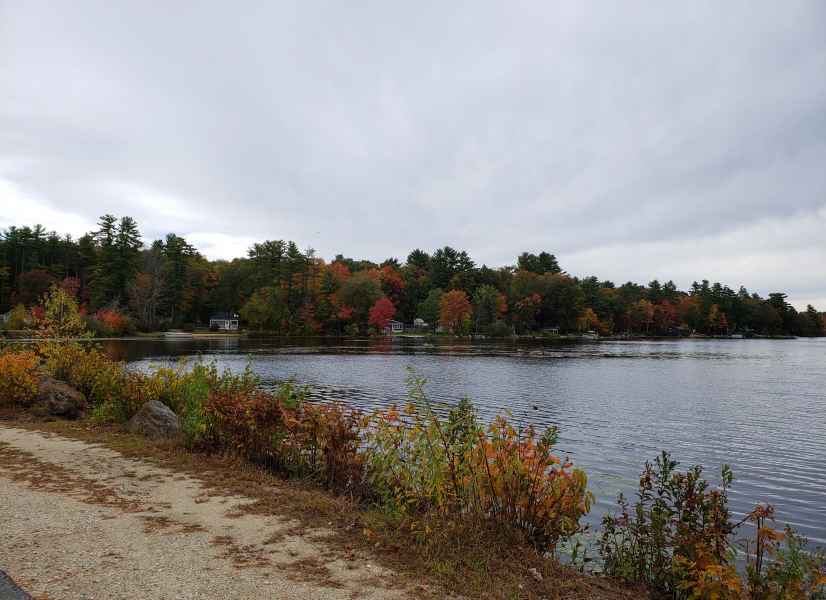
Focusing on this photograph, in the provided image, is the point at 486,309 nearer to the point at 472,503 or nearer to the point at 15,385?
the point at 15,385

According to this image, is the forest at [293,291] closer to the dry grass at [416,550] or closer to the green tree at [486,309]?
the green tree at [486,309]

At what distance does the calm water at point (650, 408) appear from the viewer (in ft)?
37.5

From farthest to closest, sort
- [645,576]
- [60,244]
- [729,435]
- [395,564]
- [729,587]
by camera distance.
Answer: [60,244] → [729,435] → [645,576] → [395,564] → [729,587]

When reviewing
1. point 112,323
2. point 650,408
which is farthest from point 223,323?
point 650,408

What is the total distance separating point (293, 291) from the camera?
98.9 meters

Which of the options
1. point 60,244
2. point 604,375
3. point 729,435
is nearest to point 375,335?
point 60,244

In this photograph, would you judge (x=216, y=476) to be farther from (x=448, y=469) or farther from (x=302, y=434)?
(x=448, y=469)

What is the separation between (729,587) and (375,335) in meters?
95.0

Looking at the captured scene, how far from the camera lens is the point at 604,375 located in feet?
113

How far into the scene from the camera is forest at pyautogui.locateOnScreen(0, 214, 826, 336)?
85.5 meters

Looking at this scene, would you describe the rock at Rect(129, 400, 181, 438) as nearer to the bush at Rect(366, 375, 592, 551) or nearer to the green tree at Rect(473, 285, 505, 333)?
the bush at Rect(366, 375, 592, 551)

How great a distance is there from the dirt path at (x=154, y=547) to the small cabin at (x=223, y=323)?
98.8 m

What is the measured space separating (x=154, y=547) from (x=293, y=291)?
96.2 meters

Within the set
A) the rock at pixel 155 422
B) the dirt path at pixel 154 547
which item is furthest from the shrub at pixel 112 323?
the dirt path at pixel 154 547
